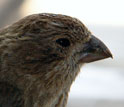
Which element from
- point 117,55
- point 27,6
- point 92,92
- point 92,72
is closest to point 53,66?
point 92,92

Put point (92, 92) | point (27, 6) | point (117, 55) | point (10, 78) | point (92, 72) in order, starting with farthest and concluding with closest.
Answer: point (27, 6)
point (117, 55)
point (92, 72)
point (92, 92)
point (10, 78)

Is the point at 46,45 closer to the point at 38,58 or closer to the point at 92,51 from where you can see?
the point at 38,58

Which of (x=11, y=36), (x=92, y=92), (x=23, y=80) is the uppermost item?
(x=11, y=36)

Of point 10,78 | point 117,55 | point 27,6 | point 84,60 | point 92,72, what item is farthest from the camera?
point 27,6

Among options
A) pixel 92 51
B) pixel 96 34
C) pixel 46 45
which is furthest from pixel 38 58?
pixel 96 34

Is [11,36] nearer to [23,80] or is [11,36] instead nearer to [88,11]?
[23,80]

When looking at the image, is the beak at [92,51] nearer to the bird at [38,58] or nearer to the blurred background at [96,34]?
the bird at [38,58]

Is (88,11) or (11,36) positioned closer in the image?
(11,36)

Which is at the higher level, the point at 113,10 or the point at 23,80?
the point at 23,80
